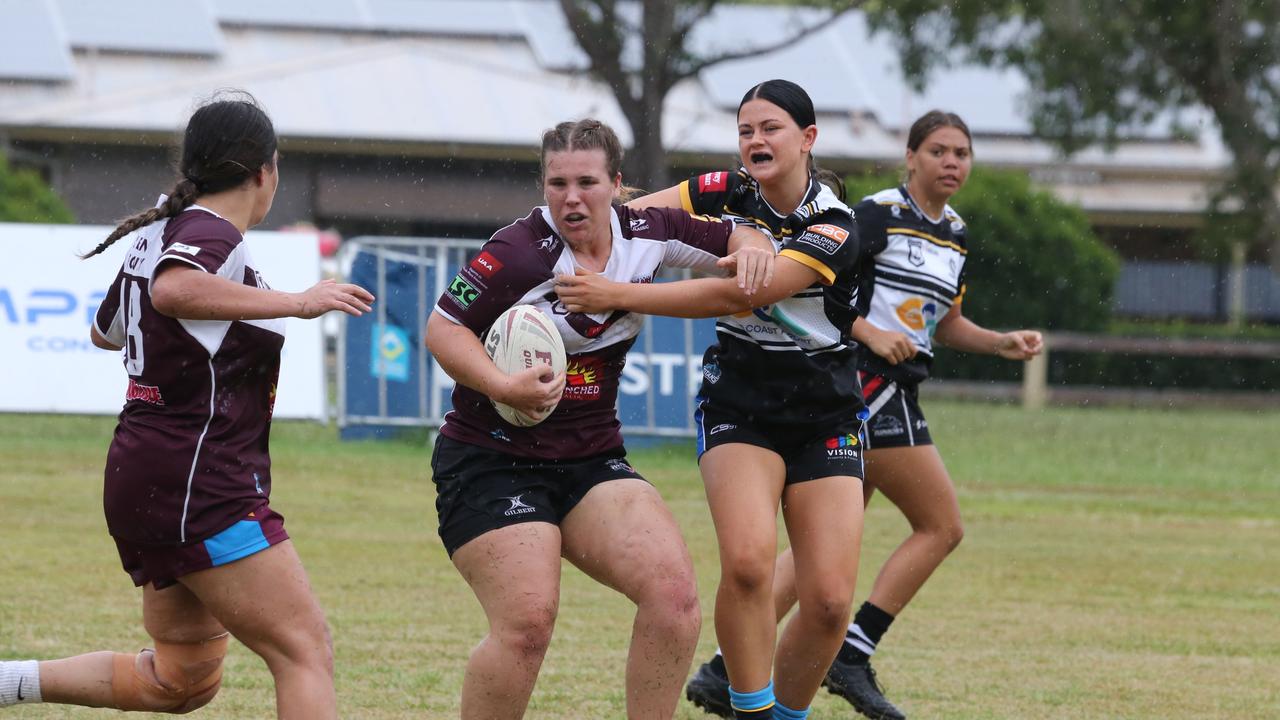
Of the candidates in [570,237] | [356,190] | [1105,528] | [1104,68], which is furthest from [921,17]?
[570,237]

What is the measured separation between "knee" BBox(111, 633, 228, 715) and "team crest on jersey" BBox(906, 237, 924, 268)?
127 inches

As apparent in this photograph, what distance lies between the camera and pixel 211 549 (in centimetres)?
415

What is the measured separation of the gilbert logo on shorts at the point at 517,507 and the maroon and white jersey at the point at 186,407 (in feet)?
2.30

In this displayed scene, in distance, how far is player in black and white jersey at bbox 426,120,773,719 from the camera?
4.48 m

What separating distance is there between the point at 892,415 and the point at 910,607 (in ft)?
8.08

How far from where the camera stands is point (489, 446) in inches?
186

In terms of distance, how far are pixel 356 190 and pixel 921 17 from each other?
10488 mm

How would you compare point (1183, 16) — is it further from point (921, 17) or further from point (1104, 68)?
point (921, 17)

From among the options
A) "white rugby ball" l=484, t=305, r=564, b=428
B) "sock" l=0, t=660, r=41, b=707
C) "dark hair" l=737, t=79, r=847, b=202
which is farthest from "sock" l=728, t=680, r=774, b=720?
"sock" l=0, t=660, r=41, b=707

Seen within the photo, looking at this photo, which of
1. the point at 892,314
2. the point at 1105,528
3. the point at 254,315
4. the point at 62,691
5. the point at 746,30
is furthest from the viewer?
the point at 746,30

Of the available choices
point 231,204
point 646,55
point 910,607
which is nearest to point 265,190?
point 231,204

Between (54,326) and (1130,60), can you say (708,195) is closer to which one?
(54,326)

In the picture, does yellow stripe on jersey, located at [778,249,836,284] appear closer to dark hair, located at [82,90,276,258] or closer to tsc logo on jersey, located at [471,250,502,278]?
tsc logo on jersey, located at [471,250,502,278]

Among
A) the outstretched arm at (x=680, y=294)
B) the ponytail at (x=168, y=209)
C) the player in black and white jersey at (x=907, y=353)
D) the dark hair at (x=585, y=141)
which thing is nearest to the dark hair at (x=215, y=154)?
the ponytail at (x=168, y=209)
